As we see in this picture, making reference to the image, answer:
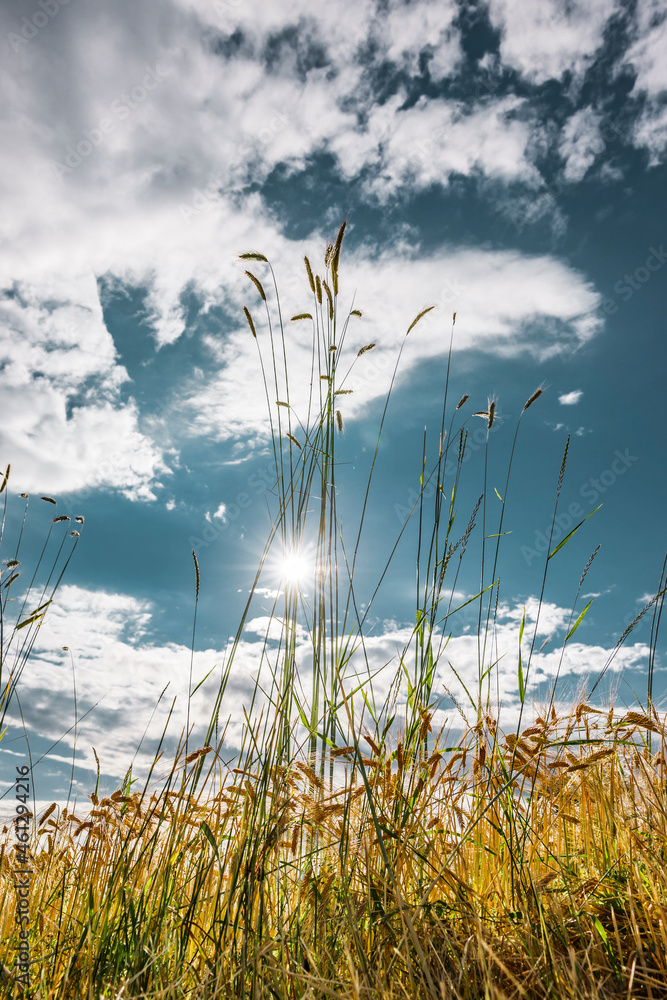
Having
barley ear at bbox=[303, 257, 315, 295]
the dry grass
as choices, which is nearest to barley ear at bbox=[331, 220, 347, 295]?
barley ear at bbox=[303, 257, 315, 295]

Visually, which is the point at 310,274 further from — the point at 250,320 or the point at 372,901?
the point at 372,901

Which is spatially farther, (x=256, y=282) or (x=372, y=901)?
(x=256, y=282)

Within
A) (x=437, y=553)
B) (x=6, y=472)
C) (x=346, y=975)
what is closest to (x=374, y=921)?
(x=346, y=975)

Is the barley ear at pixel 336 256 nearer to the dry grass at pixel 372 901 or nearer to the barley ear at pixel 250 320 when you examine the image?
the barley ear at pixel 250 320

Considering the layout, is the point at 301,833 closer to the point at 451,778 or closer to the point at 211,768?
the point at 211,768

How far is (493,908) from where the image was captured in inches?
63.4

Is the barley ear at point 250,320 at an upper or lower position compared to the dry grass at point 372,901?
upper

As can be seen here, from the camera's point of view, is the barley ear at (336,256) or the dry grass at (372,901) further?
the barley ear at (336,256)

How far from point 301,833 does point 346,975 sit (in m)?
0.33

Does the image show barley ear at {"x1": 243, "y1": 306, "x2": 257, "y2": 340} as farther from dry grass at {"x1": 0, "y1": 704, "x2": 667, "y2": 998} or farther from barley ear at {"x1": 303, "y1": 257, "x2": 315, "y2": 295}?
Result: dry grass at {"x1": 0, "y1": 704, "x2": 667, "y2": 998}

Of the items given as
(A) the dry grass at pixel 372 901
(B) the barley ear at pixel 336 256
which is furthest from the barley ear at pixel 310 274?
(A) the dry grass at pixel 372 901
